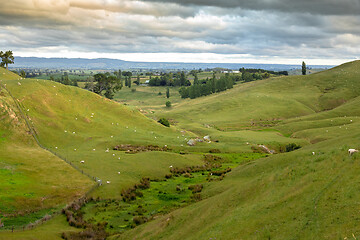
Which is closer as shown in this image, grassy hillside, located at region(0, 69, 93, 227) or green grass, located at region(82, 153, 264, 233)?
grassy hillside, located at region(0, 69, 93, 227)

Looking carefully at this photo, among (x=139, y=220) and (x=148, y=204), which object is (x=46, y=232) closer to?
(x=139, y=220)

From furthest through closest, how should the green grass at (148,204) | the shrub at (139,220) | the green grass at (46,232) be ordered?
the green grass at (148,204)
the shrub at (139,220)
the green grass at (46,232)

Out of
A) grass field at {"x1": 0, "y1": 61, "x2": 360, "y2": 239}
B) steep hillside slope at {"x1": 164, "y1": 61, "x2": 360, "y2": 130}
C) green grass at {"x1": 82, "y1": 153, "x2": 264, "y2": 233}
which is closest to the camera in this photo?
grass field at {"x1": 0, "y1": 61, "x2": 360, "y2": 239}

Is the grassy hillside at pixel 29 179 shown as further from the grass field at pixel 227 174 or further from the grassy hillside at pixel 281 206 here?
the grassy hillside at pixel 281 206

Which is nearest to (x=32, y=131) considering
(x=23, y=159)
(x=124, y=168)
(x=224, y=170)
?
(x=23, y=159)

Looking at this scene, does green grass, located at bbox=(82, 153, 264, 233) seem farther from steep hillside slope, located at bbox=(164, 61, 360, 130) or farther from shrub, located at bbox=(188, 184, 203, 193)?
steep hillside slope, located at bbox=(164, 61, 360, 130)

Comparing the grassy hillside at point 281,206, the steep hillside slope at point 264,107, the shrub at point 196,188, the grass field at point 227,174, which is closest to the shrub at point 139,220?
the grass field at point 227,174

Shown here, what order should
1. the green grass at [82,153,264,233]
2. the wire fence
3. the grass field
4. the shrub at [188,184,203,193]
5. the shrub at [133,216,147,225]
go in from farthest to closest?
the shrub at [188,184,203,193] < the green grass at [82,153,264,233] < the shrub at [133,216,147,225] < the wire fence < the grass field

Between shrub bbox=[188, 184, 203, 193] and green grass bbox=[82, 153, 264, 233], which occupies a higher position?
shrub bbox=[188, 184, 203, 193]

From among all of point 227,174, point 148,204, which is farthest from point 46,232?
point 227,174

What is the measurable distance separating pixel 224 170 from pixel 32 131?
48.5 meters

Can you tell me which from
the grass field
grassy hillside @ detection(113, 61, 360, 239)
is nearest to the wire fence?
the grass field

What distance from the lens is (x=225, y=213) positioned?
109ft

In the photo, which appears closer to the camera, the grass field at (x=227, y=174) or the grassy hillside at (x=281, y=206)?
the grassy hillside at (x=281, y=206)
